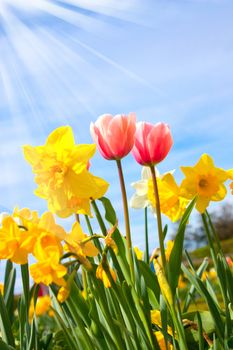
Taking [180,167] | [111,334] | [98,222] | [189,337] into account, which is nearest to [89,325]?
[111,334]

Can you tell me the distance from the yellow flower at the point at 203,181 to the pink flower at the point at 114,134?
0.23 m

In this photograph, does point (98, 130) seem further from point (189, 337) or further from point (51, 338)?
point (51, 338)

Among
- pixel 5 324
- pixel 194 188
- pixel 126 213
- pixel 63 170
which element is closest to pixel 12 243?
pixel 63 170

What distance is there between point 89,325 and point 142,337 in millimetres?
192

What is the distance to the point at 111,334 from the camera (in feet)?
4.66

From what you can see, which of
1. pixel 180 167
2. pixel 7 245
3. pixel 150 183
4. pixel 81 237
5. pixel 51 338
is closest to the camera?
pixel 7 245

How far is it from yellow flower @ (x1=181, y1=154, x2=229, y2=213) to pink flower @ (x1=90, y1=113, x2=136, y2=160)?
0.23 m

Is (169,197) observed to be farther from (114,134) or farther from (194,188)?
(114,134)

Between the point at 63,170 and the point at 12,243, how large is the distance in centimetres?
28

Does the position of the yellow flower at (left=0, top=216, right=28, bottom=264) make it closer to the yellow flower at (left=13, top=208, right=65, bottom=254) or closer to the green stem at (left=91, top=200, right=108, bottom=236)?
the yellow flower at (left=13, top=208, right=65, bottom=254)

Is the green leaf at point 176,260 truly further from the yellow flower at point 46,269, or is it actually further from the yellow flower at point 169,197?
the yellow flower at point 46,269

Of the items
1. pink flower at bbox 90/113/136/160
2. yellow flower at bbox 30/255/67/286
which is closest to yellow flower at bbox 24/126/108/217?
pink flower at bbox 90/113/136/160

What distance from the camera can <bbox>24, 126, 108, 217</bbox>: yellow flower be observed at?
1383mm

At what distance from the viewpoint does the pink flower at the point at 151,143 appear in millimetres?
1550
